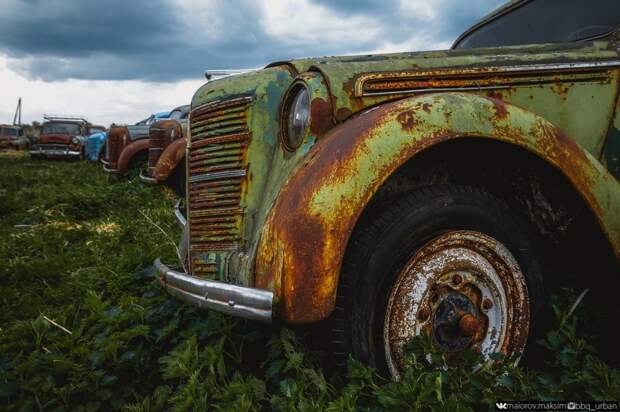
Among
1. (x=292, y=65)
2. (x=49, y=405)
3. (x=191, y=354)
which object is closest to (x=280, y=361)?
(x=191, y=354)

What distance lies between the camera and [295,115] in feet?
7.75

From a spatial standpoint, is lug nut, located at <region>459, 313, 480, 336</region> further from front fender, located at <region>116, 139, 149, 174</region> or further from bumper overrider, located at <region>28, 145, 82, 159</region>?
bumper overrider, located at <region>28, 145, 82, 159</region>

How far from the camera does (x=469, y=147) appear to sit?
2189 mm

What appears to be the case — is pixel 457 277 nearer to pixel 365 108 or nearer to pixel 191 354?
pixel 365 108

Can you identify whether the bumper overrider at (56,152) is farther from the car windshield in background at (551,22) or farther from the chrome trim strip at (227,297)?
the chrome trim strip at (227,297)

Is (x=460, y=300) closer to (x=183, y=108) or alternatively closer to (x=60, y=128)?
(x=183, y=108)

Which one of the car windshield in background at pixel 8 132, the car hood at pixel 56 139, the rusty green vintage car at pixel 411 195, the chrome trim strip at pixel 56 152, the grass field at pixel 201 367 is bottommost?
the grass field at pixel 201 367

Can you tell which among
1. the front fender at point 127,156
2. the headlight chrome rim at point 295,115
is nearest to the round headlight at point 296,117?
the headlight chrome rim at point 295,115

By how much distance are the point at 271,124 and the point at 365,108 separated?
1.66ft

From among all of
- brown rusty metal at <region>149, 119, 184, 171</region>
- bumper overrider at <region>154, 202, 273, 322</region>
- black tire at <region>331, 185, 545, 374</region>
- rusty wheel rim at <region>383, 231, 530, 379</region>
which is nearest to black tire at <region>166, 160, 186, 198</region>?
brown rusty metal at <region>149, 119, 184, 171</region>

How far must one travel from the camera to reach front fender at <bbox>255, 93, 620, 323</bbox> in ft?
5.90

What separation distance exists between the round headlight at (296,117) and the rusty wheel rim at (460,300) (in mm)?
755

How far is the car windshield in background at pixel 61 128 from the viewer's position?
74.0 feet

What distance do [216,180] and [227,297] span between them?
0.91 metres
